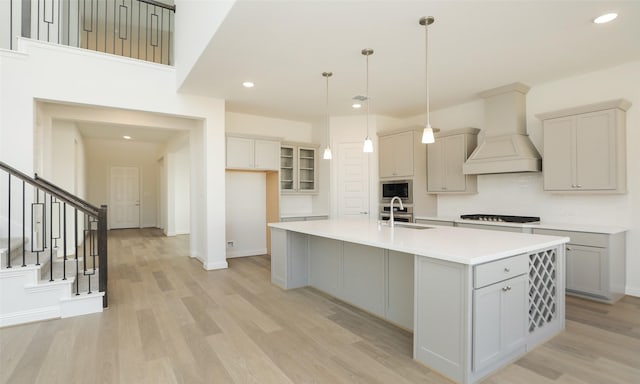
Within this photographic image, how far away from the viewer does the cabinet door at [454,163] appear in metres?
5.29

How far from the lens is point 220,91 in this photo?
4.88 metres

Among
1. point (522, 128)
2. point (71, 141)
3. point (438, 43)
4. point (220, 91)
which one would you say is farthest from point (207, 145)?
point (522, 128)

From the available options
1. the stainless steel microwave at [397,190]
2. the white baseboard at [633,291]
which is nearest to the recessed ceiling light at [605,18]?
the white baseboard at [633,291]

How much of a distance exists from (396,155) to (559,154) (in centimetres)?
244

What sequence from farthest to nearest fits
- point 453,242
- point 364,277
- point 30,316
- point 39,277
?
point 364,277 < point 39,277 < point 30,316 < point 453,242

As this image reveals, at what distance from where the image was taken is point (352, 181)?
20.9ft

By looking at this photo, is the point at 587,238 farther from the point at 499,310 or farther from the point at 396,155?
the point at 396,155

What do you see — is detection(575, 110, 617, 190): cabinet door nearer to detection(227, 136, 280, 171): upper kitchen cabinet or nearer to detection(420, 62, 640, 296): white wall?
detection(420, 62, 640, 296): white wall

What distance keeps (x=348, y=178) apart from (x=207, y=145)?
267 centimetres

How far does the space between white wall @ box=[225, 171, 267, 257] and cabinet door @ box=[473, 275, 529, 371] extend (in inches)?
190

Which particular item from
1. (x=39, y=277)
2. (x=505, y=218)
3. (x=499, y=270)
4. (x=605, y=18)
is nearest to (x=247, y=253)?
(x=39, y=277)

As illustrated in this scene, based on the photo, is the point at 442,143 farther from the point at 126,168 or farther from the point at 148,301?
the point at 126,168

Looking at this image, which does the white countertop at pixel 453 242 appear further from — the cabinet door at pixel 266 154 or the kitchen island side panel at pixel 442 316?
the cabinet door at pixel 266 154

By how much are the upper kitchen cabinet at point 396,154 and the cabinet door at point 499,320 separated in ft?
11.5
